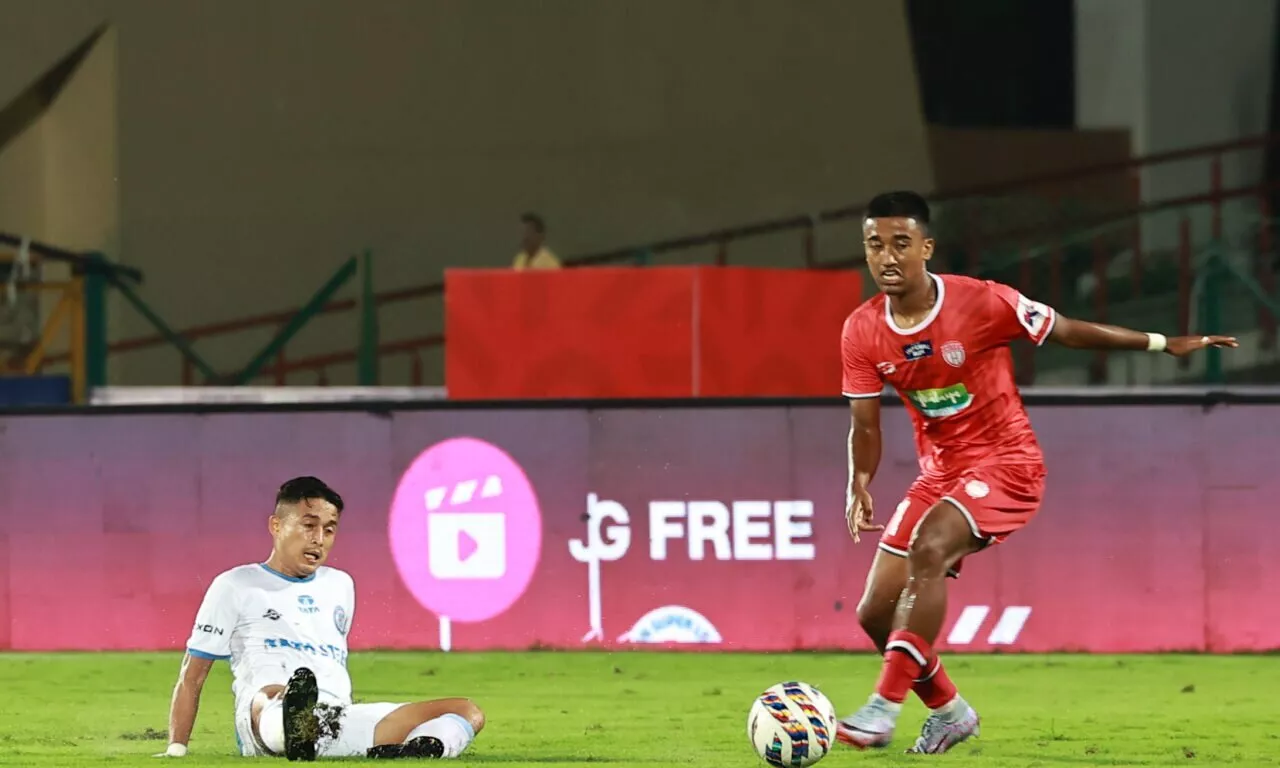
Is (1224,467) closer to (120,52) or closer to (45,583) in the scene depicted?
(45,583)

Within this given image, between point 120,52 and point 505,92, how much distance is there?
3.37 metres

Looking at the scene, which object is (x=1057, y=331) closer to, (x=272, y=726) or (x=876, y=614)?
(x=876, y=614)

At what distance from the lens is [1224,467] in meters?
11.8

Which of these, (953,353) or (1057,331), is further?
(1057,331)

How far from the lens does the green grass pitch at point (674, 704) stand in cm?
809

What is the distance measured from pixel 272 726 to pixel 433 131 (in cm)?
1320

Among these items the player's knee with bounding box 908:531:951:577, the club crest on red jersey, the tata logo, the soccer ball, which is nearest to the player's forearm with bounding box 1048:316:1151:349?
the club crest on red jersey

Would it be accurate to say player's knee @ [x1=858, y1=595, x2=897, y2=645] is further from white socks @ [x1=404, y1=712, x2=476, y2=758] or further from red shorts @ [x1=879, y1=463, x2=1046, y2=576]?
white socks @ [x1=404, y1=712, x2=476, y2=758]

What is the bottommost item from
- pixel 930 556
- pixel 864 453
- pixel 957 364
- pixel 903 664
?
pixel 903 664

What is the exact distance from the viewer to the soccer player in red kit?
781 cm

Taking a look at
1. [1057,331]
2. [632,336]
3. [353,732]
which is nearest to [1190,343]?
[1057,331]

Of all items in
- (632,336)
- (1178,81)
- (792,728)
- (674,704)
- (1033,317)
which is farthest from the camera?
(1178,81)

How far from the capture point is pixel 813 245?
65.6ft

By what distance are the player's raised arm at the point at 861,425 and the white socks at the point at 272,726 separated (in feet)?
7.04
